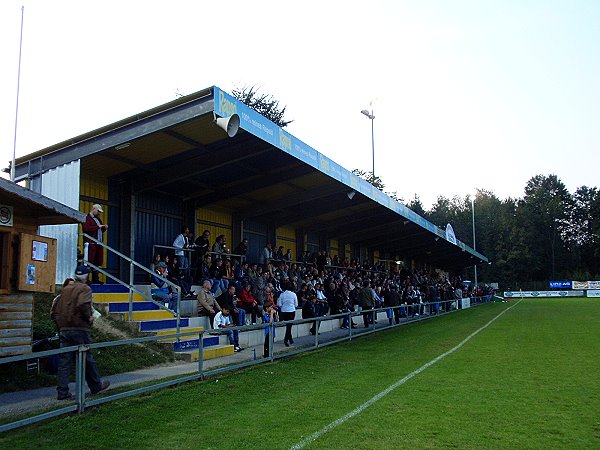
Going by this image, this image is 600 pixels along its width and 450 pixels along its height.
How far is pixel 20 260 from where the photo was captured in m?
8.93

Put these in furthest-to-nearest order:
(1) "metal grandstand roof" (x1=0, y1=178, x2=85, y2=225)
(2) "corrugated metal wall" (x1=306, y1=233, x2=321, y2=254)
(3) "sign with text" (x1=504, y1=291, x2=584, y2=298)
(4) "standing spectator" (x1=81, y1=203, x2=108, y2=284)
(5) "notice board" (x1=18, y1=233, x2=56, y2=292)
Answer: (3) "sign with text" (x1=504, y1=291, x2=584, y2=298), (2) "corrugated metal wall" (x1=306, y1=233, x2=321, y2=254), (4) "standing spectator" (x1=81, y1=203, x2=108, y2=284), (5) "notice board" (x1=18, y1=233, x2=56, y2=292), (1) "metal grandstand roof" (x1=0, y1=178, x2=85, y2=225)

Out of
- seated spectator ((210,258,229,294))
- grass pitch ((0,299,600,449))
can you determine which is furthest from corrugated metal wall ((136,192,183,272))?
grass pitch ((0,299,600,449))

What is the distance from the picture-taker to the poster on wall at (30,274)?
29.8 feet

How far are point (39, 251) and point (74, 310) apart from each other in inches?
74.1

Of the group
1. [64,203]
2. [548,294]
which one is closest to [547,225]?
[548,294]

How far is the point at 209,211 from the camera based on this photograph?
20.6m

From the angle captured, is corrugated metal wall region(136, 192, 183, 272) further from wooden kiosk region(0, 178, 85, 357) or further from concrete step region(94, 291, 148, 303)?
wooden kiosk region(0, 178, 85, 357)

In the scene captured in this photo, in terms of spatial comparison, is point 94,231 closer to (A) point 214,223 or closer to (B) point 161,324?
(B) point 161,324

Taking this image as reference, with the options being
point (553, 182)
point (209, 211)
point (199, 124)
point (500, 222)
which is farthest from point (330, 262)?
point (553, 182)

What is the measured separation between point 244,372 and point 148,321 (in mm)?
3148

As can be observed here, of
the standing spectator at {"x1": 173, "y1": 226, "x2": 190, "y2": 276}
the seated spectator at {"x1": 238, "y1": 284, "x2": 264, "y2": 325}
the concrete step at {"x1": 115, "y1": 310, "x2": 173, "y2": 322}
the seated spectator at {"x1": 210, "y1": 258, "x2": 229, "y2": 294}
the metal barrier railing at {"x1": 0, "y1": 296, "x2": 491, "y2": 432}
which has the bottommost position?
the metal barrier railing at {"x1": 0, "y1": 296, "x2": 491, "y2": 432}

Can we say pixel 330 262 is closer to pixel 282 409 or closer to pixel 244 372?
pixel 244 372

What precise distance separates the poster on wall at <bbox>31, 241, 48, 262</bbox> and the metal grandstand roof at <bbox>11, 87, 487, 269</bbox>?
14.5ft

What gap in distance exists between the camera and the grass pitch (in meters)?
5.92
